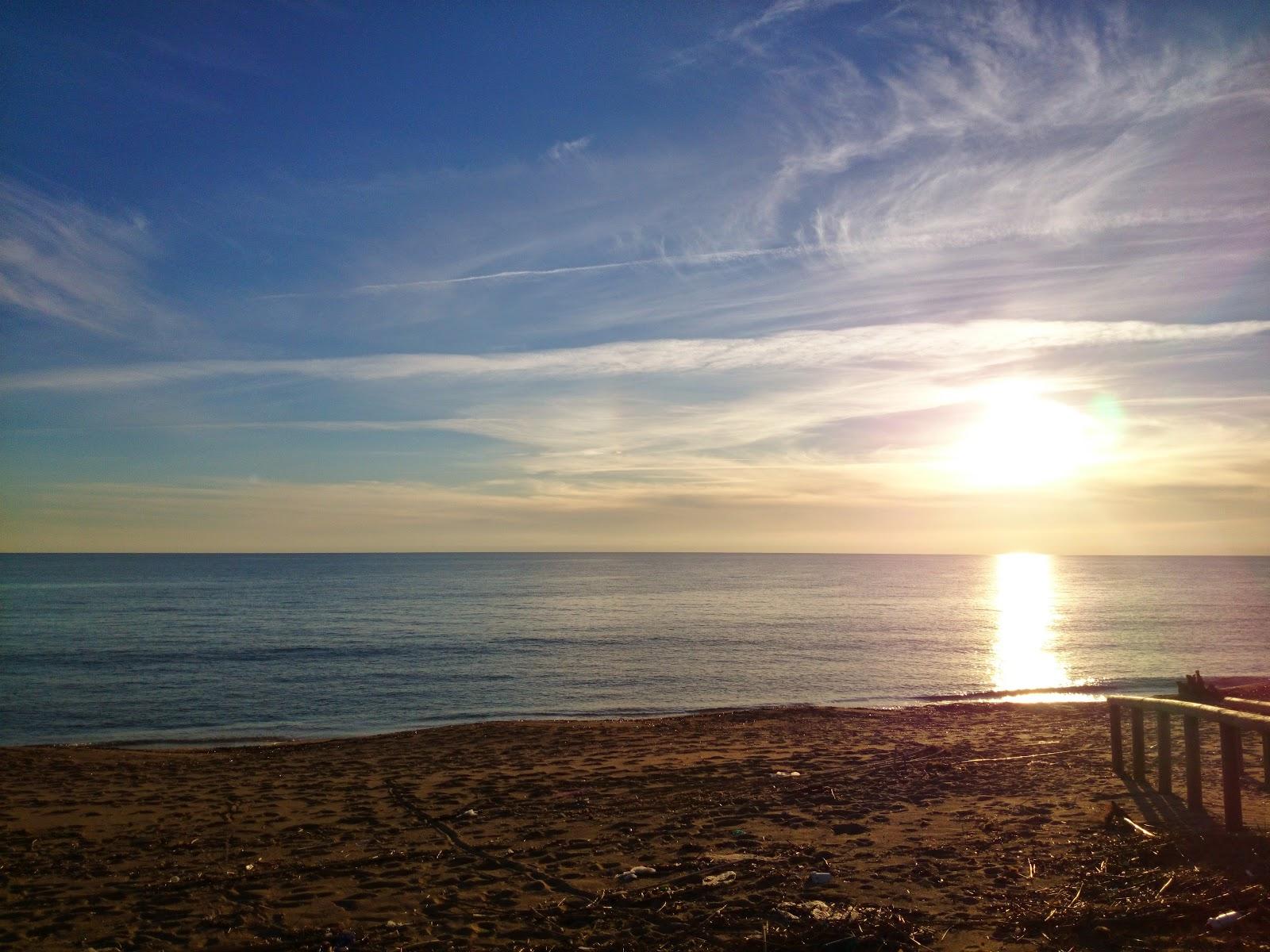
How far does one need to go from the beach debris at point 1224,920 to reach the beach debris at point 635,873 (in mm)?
4537

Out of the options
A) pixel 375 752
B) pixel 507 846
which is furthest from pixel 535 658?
pixel 507 846

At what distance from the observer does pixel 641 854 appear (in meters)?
9.07

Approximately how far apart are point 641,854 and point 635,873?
72 cm

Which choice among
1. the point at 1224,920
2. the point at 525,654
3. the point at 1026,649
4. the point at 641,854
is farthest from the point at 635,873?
the point at 1026,649

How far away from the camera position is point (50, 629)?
5222cm

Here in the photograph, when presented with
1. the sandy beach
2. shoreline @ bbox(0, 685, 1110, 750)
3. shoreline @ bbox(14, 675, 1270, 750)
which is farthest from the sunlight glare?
the sandy beach

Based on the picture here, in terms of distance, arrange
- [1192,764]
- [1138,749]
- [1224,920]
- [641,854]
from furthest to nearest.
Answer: [1138,749], [1192,764], [641,854], [1224,920]

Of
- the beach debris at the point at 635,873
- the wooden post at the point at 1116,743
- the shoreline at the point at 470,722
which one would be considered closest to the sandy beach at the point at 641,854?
the beach debris at the point at 635,873

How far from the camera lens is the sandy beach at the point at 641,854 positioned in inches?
269

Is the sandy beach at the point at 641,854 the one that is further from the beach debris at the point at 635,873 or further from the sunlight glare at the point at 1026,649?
the sunlight glare at the point at 1026,649

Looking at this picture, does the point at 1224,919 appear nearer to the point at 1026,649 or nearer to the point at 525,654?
the point at 525,654

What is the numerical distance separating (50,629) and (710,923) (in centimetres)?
5794

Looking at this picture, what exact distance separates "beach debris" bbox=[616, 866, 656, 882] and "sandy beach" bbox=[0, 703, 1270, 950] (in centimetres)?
2

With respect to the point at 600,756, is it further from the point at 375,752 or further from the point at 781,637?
the point at 781,637
